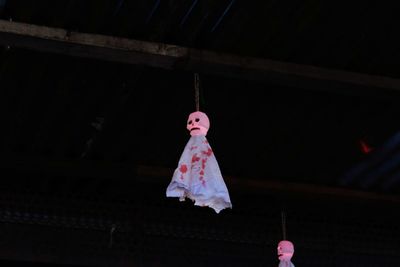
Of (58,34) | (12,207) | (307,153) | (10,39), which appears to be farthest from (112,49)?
(12,207)

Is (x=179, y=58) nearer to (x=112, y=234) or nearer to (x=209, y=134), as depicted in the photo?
(x=209, y=134)

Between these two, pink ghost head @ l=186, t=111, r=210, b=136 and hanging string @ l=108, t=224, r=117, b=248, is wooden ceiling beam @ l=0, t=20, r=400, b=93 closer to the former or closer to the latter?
pink ghost head @ l=186, t=111, r=210, b=136

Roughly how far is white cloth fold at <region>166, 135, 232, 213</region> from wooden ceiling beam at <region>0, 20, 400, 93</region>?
786 millimetres

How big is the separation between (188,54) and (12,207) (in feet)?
12.6

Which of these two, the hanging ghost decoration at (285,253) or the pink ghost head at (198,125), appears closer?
the pink ghost head at (198,125)

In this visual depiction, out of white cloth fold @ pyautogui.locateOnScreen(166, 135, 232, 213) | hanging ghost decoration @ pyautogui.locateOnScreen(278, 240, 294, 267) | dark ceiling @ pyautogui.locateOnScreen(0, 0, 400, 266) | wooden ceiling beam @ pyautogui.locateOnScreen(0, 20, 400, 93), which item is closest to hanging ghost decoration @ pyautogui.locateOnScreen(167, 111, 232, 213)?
white cloth fold @ pyautogui.locateOnScreen(166, 135, 232, 213)

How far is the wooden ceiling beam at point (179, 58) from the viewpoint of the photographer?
437 cm

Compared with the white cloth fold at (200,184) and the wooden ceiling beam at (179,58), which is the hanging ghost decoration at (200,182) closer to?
the white cloth fold at (200,184)

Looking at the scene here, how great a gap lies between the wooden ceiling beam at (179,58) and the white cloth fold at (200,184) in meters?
0.79

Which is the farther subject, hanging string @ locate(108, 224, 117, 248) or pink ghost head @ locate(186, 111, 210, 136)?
hanging string @ locate(108, 224, 117, 248)

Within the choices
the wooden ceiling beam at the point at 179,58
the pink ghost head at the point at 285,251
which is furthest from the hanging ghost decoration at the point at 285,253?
the wooden ceiling beam at the point at 179,58

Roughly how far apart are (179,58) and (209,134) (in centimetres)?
186

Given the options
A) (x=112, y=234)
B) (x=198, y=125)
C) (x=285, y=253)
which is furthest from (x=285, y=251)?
(x=198, y=125)

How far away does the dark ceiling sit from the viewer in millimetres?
4555
